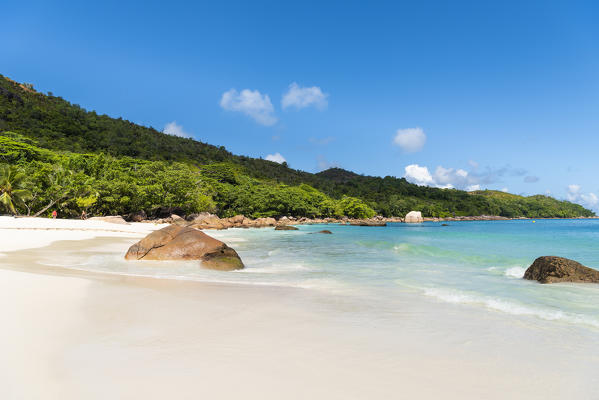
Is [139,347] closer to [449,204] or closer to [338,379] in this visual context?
[338,379]

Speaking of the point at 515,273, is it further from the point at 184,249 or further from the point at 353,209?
the point at 353,209

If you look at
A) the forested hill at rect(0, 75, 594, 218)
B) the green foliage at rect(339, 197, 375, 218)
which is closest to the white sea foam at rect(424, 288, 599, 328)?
the forested hill at rect(0, 75, 594, 218)

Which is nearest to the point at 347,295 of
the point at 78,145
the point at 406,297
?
the point at 406,297

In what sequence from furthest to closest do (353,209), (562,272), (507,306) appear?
(353,209) → (562,272) → (507,306)

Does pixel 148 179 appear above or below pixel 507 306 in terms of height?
above

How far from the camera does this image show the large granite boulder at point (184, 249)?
1091 cm

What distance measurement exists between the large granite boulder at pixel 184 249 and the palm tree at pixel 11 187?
26.1m

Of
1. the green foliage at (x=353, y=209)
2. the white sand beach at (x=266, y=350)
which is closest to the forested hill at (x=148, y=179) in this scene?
the green foliage at (x=353, y=209)

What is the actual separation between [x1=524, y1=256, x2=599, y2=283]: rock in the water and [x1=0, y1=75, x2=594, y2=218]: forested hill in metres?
39.8

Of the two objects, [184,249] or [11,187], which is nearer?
[184,249]

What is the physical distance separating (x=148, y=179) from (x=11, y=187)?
19.0 m

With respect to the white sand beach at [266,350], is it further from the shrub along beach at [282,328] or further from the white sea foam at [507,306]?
the white sea foam at [507,306]

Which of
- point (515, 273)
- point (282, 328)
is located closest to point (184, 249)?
point (282, 328)

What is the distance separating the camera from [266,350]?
3.62 meters
